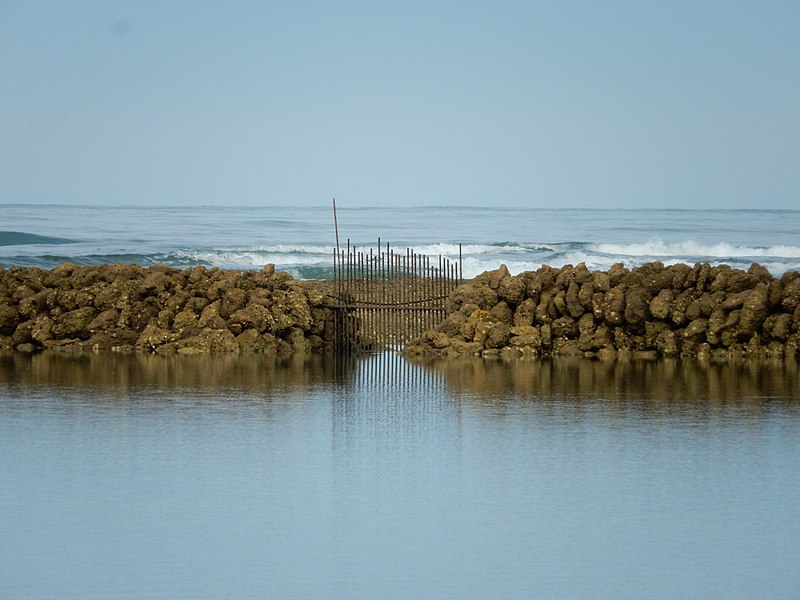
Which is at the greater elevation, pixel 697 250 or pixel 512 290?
pixel 697 250

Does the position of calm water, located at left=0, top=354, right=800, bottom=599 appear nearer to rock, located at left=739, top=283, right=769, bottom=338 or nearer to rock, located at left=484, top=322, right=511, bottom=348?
rock, located at left=739, top=283, right=769, bottom=338

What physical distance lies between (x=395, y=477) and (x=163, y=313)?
1162cm

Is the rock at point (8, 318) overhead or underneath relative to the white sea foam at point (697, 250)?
underneath

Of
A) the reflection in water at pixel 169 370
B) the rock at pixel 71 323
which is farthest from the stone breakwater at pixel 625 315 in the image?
the rock at pixel 71 323

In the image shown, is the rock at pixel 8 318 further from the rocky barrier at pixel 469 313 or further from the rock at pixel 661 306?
the rock at pixel 661 306

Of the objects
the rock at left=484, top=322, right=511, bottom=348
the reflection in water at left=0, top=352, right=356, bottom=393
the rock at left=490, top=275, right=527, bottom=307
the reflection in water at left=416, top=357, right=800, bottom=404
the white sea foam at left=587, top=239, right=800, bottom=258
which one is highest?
the white sea foam at left=587, top=239, right=800, bottom=258

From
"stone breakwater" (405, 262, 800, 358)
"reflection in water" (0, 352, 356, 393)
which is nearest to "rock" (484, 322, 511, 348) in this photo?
"stone breakwater" (405, 262, 800, 358)

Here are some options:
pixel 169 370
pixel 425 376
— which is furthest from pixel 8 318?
pixel 425 376

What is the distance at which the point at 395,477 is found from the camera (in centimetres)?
1272

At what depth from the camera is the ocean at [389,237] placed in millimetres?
48719

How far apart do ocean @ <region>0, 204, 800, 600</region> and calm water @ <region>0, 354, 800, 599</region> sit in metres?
0.03

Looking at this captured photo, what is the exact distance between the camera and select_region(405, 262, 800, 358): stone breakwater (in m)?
22.3

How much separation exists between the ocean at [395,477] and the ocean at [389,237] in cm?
1867

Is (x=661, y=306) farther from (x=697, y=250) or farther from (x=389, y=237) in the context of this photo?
(x=389, y=237)
